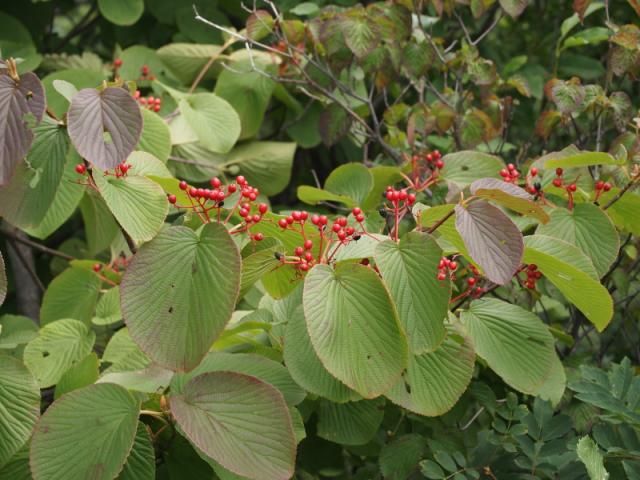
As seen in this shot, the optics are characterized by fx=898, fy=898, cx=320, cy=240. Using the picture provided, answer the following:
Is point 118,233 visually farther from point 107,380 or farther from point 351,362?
point 351,362

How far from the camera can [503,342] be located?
1.18m

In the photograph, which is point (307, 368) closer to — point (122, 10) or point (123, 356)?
point (123, 356)

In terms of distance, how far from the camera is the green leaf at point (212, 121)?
1.81 metres

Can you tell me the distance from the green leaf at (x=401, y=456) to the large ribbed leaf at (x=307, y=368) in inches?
8.3

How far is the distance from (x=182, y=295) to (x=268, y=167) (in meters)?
1.09

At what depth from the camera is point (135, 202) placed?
42.8 inches

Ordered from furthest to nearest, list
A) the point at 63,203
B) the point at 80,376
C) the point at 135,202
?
the point at 63,203, the point at 80,376, the point at 135,202

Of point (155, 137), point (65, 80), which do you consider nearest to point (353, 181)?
point (155, 137)

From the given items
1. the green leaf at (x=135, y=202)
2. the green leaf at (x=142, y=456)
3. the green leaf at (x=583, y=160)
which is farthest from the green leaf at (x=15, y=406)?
the green leaf at (x=583, y=160)

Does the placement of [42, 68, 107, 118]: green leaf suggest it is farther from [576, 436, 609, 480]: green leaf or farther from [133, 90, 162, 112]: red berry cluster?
[576, 436, 609, 480]: green leaf

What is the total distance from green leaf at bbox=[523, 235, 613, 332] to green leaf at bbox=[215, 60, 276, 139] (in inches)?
40.0

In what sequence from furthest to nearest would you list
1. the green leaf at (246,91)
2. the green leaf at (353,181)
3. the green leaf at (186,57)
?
1. the green leaf at (186,57)
2. the green leaf at (246,91)
3. the green leaf at (353,181)

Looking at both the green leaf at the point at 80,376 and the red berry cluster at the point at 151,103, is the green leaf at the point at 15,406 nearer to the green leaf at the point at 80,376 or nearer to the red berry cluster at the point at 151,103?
the green leaf at the point at 80,376

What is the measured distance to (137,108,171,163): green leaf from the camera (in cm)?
151
